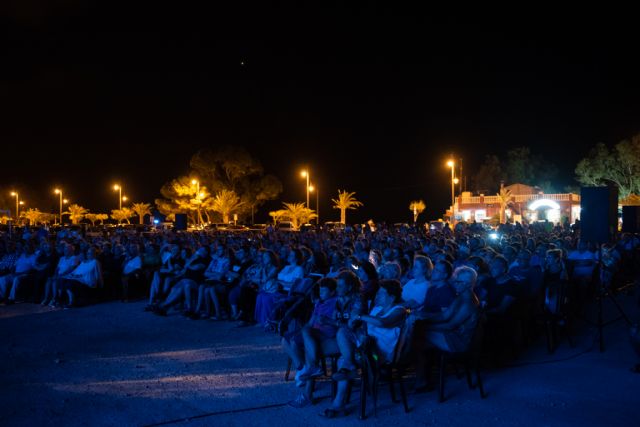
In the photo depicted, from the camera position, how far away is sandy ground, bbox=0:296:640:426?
14.4 feet

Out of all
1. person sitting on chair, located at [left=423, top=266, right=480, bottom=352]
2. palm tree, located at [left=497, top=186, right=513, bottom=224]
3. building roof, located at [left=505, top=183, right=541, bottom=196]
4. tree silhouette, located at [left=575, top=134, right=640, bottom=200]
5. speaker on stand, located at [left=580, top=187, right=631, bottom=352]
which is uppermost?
tree silhouette, located at [left=575, top=134, right=640, bottom=200]

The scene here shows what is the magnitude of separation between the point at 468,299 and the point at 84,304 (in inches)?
329

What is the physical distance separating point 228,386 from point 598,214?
5180 mm

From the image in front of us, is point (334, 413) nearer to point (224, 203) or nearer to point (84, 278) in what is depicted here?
point (84, 278)

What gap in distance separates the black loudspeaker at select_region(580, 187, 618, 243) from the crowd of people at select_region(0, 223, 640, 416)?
17.4 inches

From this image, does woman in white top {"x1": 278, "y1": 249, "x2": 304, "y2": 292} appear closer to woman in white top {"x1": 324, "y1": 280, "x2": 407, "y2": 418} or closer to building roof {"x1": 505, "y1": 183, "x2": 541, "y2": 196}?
woman in white top {"x1": 324, "y1": 280, "x2": 407, "y2": 418}

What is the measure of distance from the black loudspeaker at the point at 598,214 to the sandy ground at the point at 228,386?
1418 millimetres

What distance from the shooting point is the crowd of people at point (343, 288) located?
4.77 m

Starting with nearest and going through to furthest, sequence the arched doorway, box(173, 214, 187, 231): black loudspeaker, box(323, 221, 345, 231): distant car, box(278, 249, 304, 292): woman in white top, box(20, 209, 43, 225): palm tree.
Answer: box(278, 249, 304, 292): woman in white top → box(173, 214, 187, 231): black loudspeaker → box(323, 221, 345, 231): distant car → the arched doorway → box(20, 209, 43, 225): palm tree

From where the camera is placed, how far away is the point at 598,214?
690 centimetres

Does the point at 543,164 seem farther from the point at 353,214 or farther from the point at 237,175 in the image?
the point at 237,175

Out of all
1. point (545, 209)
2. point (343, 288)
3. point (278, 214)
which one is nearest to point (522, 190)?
point (545, 209)

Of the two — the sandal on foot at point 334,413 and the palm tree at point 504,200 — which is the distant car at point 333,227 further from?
the sandal on foot at point 334,413

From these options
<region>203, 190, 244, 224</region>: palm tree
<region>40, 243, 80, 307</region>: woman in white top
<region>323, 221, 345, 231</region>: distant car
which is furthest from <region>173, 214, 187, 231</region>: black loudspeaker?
<region>203, 190, 244, 224</region>: palm tree
